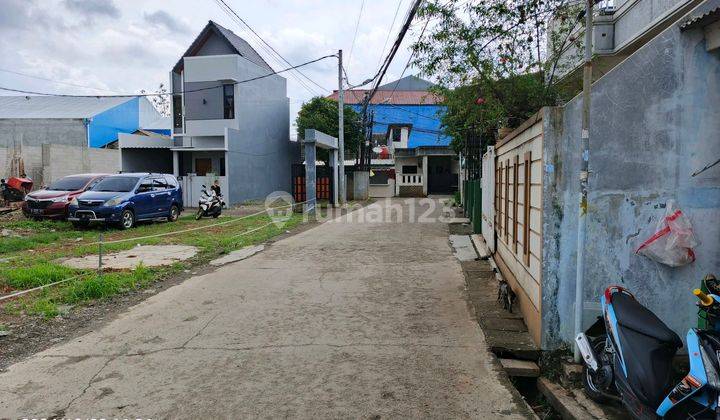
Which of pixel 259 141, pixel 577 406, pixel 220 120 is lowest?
pixel 577 406

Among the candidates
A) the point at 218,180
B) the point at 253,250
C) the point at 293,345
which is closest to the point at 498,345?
the point at 293,345

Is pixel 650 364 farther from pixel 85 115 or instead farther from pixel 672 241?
pixel 85 115

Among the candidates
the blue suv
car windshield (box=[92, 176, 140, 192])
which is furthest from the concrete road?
car windshield (box=[92, 176, 140, 192])

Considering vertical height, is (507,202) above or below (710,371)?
above

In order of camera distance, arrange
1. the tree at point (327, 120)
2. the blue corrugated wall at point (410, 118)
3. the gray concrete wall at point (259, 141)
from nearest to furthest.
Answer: the gray concrete wall at point (259, 141), the tree at point (327, 120), the blue corrugated wall at point (410, 118)

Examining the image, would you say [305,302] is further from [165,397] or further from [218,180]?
[218,180]

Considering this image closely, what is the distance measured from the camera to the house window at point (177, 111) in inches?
994

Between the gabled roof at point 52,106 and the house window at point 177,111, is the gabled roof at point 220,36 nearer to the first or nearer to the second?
the house window at point 177,111

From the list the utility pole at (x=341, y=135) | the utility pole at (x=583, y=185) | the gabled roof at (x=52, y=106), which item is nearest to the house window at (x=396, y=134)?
the utility pole at (x=341, y=135)

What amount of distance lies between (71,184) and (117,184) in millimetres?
1797

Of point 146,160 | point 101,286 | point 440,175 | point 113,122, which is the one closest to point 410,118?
point 440,175

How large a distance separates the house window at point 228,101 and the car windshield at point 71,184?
9507 mm

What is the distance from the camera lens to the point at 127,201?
14422 mm

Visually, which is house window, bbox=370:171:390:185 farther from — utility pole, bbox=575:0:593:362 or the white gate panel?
utility pole, bbox=575:0:593:362
